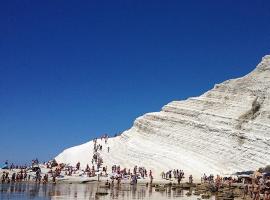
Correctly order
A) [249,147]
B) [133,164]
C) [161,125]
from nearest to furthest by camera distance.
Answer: [249,147]
[133,164]
[161,125]

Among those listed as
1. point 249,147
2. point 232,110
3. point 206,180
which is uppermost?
point 232,110

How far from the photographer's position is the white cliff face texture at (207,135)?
5825 centimetres

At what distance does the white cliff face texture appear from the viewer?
5825 centimetres

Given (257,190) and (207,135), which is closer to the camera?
(257,190)

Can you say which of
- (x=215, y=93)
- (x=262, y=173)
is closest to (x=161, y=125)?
(x=215, y=93)

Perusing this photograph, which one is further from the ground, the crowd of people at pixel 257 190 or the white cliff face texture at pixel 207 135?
the white cliff face texture at pixel 207 135

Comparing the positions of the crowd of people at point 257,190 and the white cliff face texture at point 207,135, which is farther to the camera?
the white cliff face texture at point 207,135

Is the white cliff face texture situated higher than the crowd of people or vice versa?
the white cliff face texture

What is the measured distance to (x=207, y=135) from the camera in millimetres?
62281

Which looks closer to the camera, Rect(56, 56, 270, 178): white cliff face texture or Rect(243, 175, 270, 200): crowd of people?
Rect(243, 175, 270, 200): crowd of people

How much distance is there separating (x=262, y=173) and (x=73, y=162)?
27.5m

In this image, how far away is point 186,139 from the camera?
6359 cm

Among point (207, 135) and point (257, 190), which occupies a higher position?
point (207, 135)

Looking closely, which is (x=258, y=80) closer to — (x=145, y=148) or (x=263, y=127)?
(x=263, y=127)
